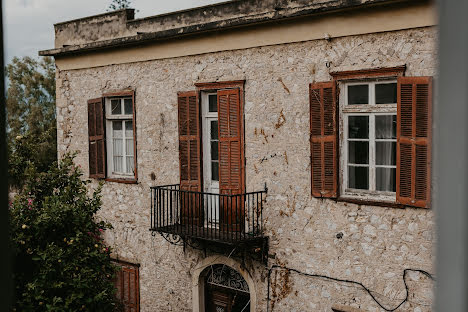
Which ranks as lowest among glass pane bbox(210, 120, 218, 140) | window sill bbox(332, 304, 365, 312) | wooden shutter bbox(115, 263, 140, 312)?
wooden shutter bbox(115, 263, 140, 312)

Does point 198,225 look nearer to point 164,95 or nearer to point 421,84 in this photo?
point 164,95

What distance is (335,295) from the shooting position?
8031 mm

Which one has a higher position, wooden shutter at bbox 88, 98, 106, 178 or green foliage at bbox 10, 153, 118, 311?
wooden shutter at bbox 88, 98, 106, 178

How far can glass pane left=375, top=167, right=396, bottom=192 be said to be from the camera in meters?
7.46

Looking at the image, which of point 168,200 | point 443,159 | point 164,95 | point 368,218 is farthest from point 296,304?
point 443,159

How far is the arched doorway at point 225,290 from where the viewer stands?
9.64 meters

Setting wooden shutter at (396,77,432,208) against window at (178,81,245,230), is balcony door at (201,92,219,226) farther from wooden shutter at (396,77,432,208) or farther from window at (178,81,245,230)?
wooden shutter at (396,77,432,208)

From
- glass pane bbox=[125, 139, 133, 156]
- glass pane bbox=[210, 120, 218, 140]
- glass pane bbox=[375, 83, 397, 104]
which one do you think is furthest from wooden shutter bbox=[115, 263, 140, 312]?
glass pane bbox=[375, 83, 397, 104]

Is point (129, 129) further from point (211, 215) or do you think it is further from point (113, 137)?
point (211, 215)

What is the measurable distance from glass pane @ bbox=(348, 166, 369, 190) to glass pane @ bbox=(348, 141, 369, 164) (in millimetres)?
101

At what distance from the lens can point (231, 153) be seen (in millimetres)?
9203

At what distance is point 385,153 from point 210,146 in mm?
3372

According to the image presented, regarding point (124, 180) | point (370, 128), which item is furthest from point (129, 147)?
point (370, 128)

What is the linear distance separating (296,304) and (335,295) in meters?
0.76
